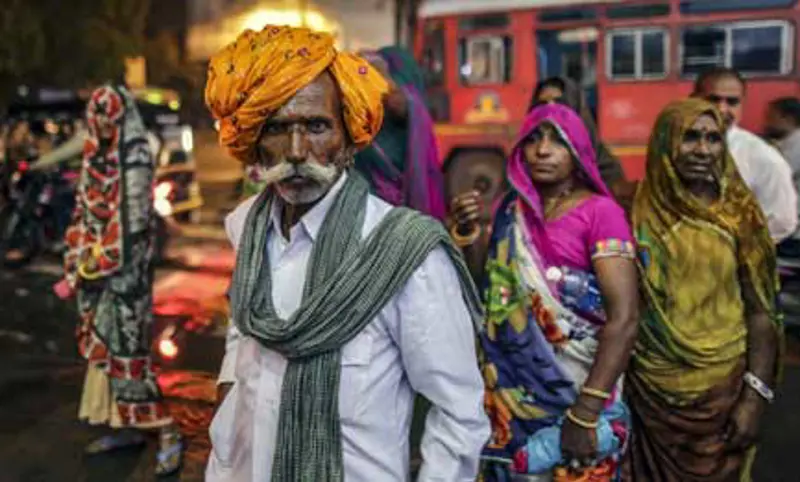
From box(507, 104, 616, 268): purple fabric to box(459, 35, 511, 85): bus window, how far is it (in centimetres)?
834

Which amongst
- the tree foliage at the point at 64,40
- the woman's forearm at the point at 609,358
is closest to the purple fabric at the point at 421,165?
the woman's forearm at the point at 609,358

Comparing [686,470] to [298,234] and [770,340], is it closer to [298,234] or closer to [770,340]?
[770,340]

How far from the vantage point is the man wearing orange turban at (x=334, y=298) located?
5.67 feet

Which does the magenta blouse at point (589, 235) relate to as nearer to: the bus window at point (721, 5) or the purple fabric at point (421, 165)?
the purple fabric at point (421, 165)

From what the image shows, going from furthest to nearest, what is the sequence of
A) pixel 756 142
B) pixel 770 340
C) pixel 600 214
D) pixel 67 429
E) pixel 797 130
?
1. pixel 797 130
2. pixel 67 429
3. pixel 756 142
4. pixel 770 340
5. pixel 600 214

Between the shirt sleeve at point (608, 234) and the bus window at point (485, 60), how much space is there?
8496 millimetres

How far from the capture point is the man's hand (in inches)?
110

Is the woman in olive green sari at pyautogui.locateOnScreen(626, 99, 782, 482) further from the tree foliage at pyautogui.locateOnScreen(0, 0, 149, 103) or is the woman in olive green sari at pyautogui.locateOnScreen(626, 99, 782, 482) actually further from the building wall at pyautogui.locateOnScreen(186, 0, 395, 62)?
the building wall at pyautogui.locateOnScreen(186, 0, 395, 62)

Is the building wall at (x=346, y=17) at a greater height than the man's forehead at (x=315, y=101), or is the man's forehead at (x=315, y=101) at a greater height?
the building wall at (x=346, y=17)

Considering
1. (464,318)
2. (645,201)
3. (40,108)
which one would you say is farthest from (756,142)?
(40,108)

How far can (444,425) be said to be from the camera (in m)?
1.82

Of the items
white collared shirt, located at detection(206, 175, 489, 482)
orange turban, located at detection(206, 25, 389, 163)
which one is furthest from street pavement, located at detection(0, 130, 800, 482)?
orange turban, located at detection(206, 25, 389, 163)

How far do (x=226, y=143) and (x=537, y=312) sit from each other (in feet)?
3.24

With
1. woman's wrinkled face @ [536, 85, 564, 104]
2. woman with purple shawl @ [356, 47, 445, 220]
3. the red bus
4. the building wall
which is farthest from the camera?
the building wall
